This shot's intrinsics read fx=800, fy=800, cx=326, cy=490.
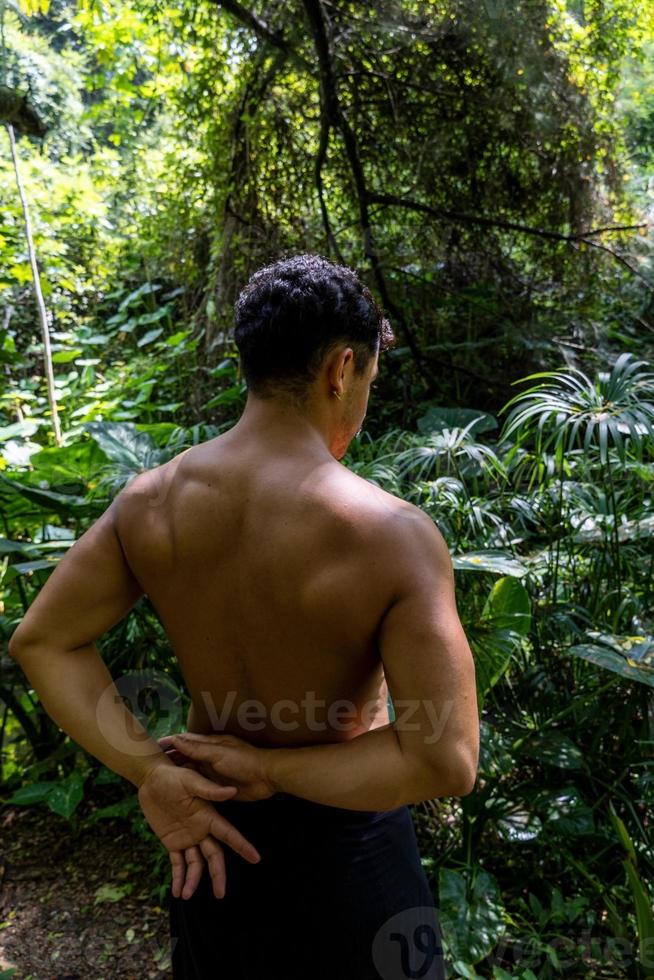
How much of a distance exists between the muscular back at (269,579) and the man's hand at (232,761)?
5cm

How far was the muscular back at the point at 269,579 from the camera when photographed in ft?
3.21

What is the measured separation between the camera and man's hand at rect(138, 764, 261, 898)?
1.08 metres

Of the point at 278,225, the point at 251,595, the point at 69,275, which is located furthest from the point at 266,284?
the point at 69,275

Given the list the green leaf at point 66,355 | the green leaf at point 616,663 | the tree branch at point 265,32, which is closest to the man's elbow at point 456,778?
the green leaf at point 616,663

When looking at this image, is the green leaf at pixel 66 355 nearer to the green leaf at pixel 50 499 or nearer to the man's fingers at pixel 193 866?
the green leaf at pixel 50 499

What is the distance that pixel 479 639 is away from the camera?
6.86 ft

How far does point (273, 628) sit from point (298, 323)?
15.4 inches

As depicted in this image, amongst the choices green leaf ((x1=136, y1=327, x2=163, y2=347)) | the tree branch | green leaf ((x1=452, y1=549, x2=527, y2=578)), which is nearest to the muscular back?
green leaf ((x1=452, y1=549, x2=527, y2=578))

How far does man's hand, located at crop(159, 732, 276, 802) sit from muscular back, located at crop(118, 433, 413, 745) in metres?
0.05

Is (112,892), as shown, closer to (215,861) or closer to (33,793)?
(33,793)

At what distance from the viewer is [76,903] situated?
2.54m

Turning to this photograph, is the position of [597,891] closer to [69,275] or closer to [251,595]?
[251,595]

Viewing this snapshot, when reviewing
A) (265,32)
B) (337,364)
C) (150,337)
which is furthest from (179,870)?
(150,337)

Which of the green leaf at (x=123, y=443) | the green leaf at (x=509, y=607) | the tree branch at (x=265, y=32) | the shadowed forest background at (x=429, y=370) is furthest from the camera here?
the tree branch at (x=265, y=32)
